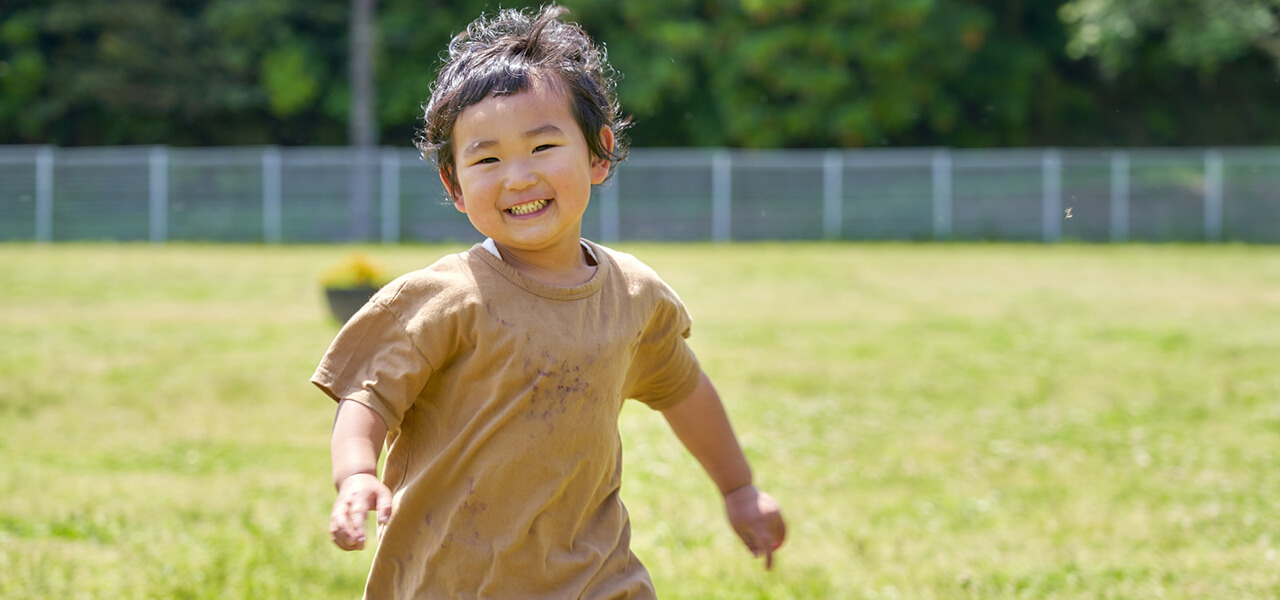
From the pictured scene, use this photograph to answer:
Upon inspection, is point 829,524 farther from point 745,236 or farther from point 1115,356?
point 745,236

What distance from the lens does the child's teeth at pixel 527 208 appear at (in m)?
1.84

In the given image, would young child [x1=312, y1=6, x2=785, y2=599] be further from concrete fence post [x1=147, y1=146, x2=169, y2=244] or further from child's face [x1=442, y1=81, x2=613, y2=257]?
concrete fence post [x1=147, y1=146, x2=169, y2=244]

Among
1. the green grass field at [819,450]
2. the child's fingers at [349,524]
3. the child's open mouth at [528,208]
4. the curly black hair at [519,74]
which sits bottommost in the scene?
the green grass field at [819,450]

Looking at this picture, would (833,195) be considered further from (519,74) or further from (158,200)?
(519,74)

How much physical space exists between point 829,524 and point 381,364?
2.84 m

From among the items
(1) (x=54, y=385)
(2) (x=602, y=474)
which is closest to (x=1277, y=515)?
(2) (x=602, y=474)

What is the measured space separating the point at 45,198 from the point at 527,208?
21651 millimetres

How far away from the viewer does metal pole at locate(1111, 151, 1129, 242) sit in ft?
71.8

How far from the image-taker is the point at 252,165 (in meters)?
21.8

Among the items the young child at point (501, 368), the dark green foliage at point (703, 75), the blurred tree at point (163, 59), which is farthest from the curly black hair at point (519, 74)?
the blurred tree at point (163, 59)

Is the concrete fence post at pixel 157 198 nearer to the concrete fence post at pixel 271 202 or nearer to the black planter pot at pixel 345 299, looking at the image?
the concrete fence post at pixel 271 202

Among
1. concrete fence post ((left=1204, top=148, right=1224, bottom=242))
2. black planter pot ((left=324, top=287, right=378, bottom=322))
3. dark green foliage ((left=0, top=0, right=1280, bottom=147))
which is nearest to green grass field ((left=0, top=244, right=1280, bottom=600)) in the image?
black planter pot ((left=324, top=287, right=378, bottom=322))

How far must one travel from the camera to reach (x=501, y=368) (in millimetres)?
1797

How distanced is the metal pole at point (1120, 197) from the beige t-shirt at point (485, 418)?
2166cm
